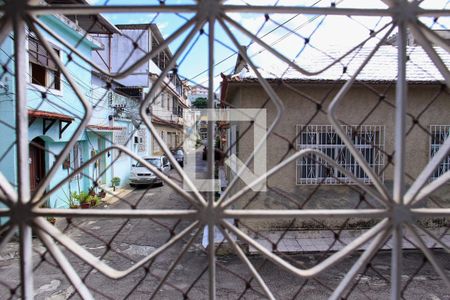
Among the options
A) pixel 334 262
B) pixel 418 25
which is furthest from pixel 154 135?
pixel 418 25

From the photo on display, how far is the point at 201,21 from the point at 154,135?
23cm

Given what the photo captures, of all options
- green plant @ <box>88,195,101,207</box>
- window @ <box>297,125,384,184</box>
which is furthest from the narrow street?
window @ <box>297,125,384,184</box>

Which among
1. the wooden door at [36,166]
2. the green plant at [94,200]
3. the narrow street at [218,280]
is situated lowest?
the narrow street at [218,280]

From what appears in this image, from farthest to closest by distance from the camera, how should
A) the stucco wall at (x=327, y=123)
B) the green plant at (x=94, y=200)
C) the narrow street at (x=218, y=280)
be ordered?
the green plant at (x=94, y=200)
the stucco wall at (x=327, y=123)
the narrow street at (x=218, y=280)

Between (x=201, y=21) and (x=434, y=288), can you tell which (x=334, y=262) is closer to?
(x=201, y=21)

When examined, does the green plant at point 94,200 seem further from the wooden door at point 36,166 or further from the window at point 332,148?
the window at point 332,148

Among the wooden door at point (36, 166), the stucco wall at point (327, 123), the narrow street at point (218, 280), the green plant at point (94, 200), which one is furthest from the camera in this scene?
the wooden door at point (36, 166)

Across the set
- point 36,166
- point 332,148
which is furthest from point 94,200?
point 332,148

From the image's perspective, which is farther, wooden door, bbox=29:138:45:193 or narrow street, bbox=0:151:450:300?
wooden door, bbox=29:138:45:193

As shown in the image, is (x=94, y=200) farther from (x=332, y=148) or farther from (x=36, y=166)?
(x=332, y=148)

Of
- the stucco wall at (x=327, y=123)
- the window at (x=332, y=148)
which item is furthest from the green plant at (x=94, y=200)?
the window at (x=332, y=148)

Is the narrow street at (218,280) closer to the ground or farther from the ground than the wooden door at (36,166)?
closer to the ground

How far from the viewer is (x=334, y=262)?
0.57 m

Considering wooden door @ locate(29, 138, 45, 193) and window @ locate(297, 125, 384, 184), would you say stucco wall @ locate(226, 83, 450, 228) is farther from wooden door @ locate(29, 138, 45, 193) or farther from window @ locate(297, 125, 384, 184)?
wooden door @ locate(29, 138, 45, 193)
